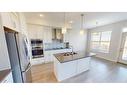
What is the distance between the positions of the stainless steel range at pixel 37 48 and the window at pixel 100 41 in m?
4.55

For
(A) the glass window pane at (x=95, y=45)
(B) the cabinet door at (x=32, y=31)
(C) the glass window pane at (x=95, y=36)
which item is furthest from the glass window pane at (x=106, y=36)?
(B) the cabinet door at (x=32, y=31)

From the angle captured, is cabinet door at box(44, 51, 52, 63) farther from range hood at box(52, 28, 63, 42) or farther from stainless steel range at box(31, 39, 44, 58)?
range hood at box(52, 28, 63, 42)

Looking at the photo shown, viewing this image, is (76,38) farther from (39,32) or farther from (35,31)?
(35,31)

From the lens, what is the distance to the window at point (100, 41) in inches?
218

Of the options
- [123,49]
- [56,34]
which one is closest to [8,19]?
[56,34]

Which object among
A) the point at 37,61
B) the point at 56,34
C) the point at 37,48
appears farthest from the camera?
the point at 56,34

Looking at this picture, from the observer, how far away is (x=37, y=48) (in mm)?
4262

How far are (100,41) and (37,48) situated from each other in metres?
4.86
